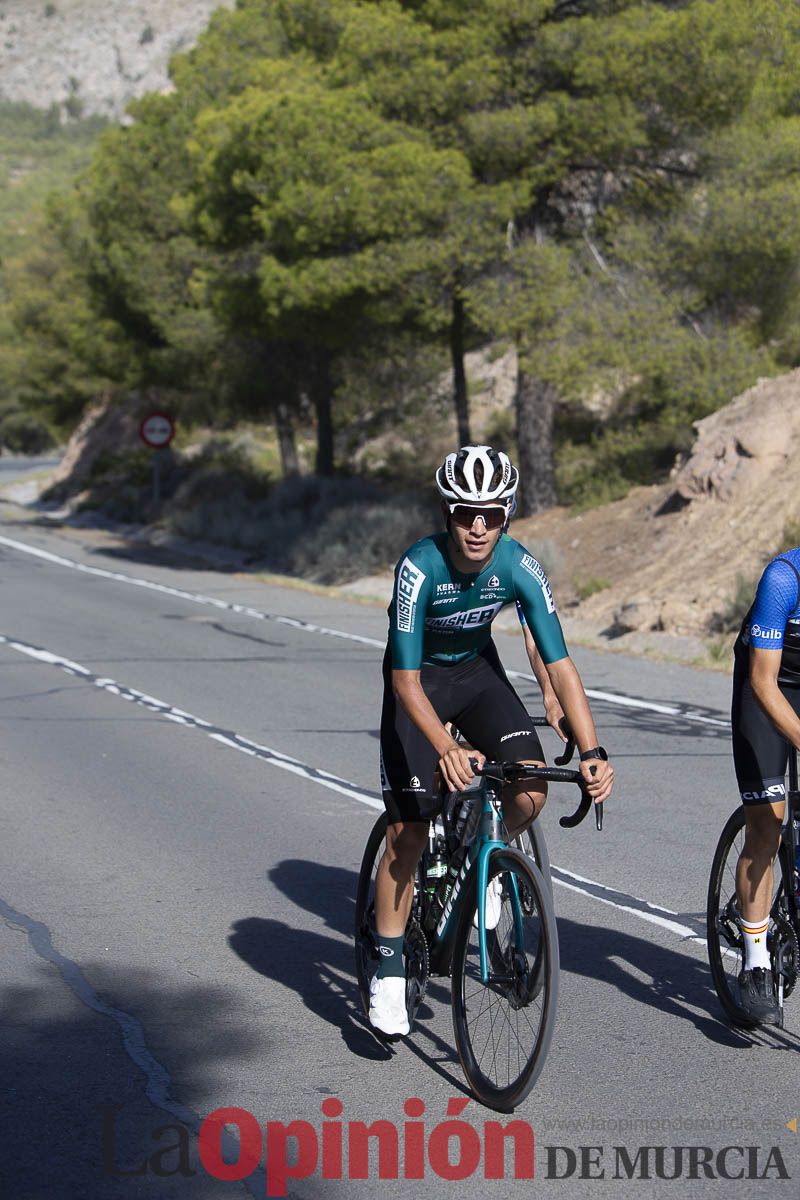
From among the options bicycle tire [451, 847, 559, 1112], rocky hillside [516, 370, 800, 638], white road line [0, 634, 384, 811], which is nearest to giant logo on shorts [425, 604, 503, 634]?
bicycle tire [451, 847, 559, 1112]

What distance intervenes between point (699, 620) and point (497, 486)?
1225 centimetres

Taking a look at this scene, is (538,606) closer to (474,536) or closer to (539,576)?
(539,576)

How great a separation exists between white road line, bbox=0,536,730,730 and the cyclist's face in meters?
7.36

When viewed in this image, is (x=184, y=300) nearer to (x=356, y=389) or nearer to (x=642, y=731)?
(x=356, y=389)

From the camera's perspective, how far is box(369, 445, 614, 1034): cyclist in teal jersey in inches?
194

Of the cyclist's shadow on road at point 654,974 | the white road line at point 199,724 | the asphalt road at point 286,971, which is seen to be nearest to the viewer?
the asphalt road at point 286,971

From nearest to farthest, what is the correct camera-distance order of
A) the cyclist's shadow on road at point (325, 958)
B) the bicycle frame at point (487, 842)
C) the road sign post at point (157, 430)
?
the bicycle frame at point (487, 842) → the cyclist's shadow on road at point (325, 958) → the road sign post at point (157, 430)

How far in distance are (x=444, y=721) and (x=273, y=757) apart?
5639 mm

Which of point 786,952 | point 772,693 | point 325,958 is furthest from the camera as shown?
point 325,958

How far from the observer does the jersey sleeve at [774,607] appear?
5.04 meters

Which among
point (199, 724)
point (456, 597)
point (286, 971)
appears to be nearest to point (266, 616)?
point (199, 724)

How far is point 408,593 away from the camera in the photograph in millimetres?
4992

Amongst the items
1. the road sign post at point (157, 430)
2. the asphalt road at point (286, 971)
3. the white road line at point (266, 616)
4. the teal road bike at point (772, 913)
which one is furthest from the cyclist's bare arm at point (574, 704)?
the road sign post at point (157, 430)

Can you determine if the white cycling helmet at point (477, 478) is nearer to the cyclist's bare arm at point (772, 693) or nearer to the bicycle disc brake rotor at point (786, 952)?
the cyclist's bare arm at point (772, 693)
